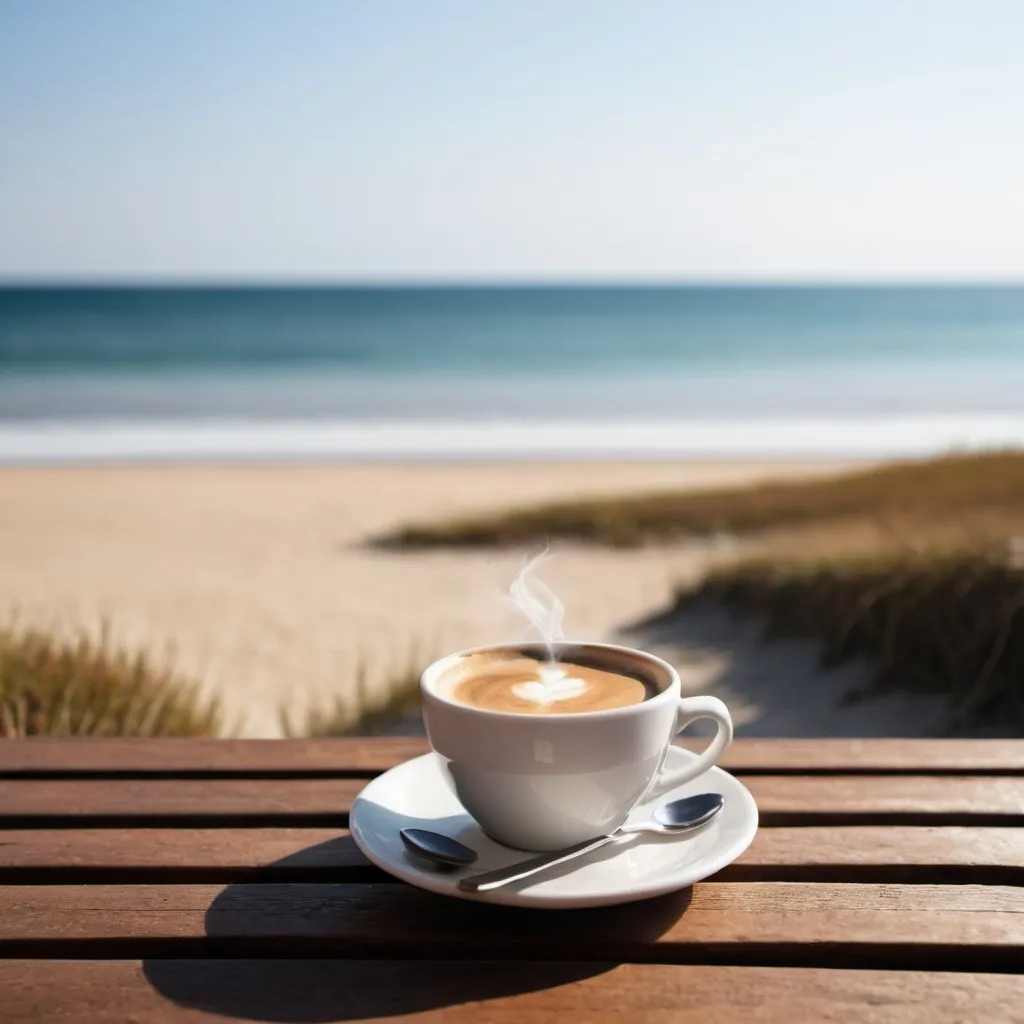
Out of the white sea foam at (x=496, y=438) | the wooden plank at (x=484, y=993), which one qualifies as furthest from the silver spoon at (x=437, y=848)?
the white sea foam at (x=496, y=438)

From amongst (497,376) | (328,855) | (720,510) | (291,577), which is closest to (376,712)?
(328,855)

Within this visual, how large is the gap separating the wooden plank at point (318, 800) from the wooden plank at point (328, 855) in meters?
0.03

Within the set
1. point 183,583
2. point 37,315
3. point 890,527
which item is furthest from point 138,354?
point 890,527

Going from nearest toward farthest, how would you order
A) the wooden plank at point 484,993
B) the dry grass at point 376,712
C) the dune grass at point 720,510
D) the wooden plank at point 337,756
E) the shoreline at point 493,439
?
the wooden plank at point 484,993
the wooden plank at point 337,756
the dry grass at point 376,712
the dune grass at point 720,510
the shoreline at point 493,439

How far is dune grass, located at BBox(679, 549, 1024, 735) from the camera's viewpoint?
143 inches

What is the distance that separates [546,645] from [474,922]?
1.18 ft

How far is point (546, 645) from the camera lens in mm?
1320

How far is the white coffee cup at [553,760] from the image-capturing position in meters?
1.09

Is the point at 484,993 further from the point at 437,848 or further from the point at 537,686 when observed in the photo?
the point at 537,686

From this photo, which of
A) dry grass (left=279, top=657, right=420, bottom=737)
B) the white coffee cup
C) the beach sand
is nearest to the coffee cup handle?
the white coffee cup

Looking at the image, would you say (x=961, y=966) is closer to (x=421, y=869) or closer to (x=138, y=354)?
(x=421, y=869)

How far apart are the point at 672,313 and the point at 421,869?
169 ft

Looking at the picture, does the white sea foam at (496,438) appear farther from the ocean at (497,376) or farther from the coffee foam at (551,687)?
the coffee foam at (551,687)

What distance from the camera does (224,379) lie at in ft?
92.1
